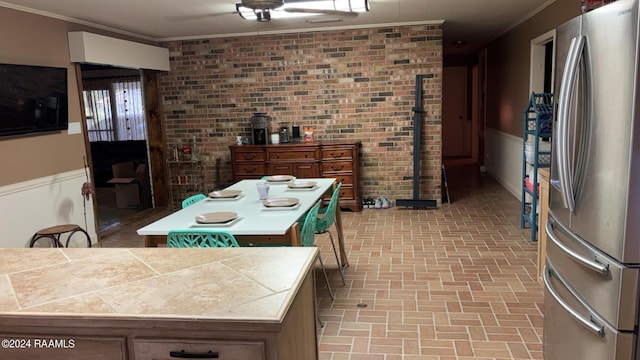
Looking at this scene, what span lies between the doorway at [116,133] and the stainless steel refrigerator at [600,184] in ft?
19.8

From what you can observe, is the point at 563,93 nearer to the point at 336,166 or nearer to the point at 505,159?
the point at 336,166

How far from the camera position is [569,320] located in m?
1.90

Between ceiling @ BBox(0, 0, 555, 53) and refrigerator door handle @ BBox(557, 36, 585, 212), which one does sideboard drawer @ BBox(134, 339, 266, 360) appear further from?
ceiling @ BBox(0, 0, 555, 53)

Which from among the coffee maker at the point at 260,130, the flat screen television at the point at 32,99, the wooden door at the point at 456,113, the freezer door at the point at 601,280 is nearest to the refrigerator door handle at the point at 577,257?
the freezer door at the point at 601,280

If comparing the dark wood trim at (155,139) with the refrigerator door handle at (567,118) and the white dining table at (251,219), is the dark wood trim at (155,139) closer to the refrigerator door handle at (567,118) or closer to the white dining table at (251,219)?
the white dining table at (251,219)

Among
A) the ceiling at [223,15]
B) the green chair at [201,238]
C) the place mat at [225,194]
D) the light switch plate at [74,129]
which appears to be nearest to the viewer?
the green chair at [201,238]

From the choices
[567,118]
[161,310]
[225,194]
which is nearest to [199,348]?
[161,310]

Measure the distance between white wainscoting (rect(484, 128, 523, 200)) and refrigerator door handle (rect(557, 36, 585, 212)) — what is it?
458 cm

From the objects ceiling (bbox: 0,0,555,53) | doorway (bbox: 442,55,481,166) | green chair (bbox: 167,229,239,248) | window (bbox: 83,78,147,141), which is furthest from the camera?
doorway (bbox: 442,55,481,166)

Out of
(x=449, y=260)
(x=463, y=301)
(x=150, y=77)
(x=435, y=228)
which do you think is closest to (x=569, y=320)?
(x=463, y=301)

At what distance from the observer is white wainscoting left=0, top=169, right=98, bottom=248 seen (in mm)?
3969

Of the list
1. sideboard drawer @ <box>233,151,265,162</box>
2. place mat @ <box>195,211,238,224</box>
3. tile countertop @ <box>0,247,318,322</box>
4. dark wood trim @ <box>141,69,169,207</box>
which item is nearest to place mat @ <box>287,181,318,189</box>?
place mat @ <box>195,211,238,224</box>

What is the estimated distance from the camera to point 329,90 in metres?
6.14

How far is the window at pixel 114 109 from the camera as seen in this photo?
295 inches
